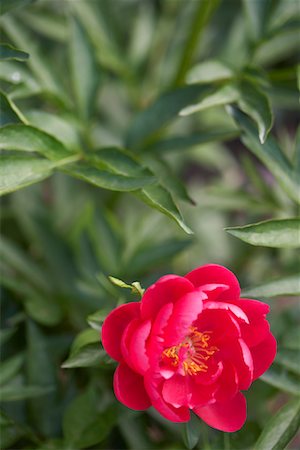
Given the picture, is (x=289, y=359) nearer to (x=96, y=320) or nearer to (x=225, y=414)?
(x=225, y=414)

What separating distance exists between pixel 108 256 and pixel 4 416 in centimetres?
48

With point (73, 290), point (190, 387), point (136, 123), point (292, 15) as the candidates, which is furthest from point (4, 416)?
point (292, 15)

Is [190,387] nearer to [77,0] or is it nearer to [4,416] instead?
[4,416]

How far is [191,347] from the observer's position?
105cm

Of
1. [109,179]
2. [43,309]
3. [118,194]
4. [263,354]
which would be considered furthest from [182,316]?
[118,194]

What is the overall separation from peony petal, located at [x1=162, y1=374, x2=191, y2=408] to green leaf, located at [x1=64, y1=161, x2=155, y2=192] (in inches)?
10.5

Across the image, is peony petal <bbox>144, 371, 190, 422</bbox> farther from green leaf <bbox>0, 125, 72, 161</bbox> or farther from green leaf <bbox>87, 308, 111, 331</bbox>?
green leaf <bbox>0, 125, 72, 161</bbox>

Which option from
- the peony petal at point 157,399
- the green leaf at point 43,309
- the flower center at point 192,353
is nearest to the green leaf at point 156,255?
the green leaf at point 43,309

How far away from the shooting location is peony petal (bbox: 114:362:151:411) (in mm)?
967

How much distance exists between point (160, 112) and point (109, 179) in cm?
34

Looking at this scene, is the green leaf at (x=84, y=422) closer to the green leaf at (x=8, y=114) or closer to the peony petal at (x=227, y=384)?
the peony petal at (x=227, y=384)

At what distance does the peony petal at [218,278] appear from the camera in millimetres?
966

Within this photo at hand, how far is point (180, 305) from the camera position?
3.12 ft

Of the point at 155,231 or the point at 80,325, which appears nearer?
the point at 80,325
